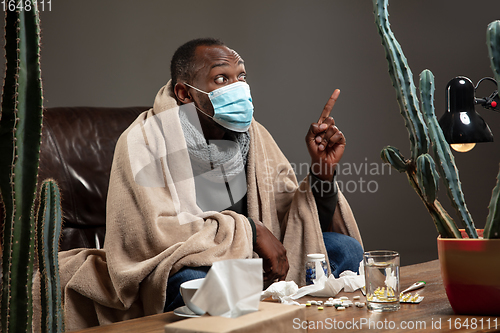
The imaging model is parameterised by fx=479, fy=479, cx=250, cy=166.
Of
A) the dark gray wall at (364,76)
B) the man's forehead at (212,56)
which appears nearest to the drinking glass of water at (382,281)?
the man's forehead at (212,56)

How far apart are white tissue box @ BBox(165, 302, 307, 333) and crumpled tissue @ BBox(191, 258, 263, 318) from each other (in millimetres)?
12

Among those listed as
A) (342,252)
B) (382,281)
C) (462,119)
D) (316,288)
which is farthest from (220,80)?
(382,281)

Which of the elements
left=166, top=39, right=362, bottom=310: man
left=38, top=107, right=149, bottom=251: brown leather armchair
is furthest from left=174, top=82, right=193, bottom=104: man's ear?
left=38, top=107, right=149, bottom=251: brown leather armchair

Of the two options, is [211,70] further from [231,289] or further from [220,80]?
[231,289]

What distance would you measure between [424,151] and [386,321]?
11.8 inches

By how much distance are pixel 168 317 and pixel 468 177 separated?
2.78 m

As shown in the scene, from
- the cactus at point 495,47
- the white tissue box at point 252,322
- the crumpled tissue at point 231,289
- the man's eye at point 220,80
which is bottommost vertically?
the white tissue box at point 252,322

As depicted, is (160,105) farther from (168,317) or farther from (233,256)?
(168,317)

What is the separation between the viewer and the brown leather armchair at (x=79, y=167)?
180 centimetres

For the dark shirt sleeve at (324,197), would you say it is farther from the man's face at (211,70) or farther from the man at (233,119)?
the man's face at (211,70)

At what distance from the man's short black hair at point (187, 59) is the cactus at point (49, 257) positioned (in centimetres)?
104

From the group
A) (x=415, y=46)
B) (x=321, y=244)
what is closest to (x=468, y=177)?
(x=415, y=46)

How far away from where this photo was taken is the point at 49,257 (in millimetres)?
785

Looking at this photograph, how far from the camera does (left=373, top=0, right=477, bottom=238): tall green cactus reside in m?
0.81
